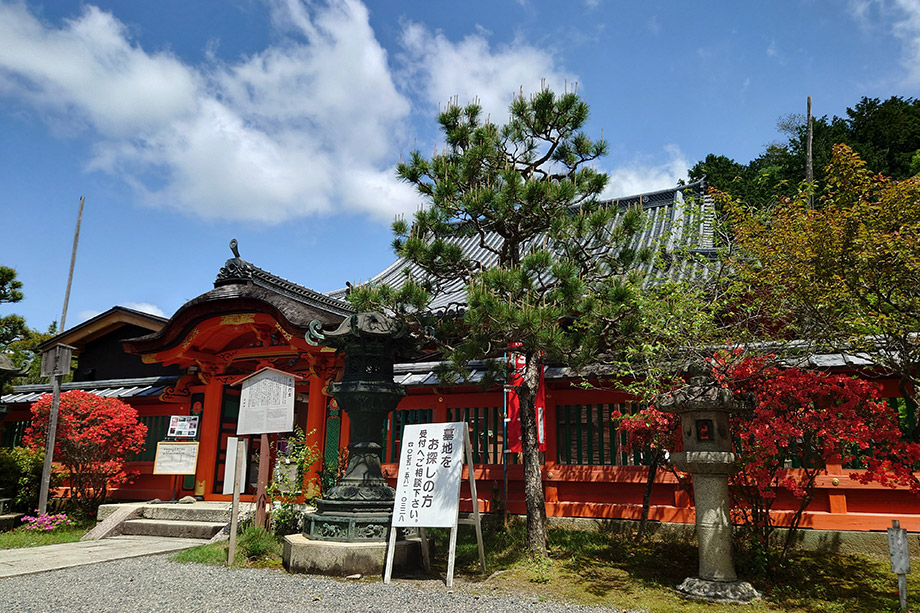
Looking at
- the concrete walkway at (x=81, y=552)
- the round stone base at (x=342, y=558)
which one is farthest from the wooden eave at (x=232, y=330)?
the round stone base at (x=342, y=558)

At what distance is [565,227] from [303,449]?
473cm

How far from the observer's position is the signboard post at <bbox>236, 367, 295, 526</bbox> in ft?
24.5

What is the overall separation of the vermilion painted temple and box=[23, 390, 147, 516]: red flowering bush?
0.90 meters

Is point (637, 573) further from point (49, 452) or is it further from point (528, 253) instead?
point (49, 452)

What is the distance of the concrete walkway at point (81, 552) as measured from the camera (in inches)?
285

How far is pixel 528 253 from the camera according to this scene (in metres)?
7.21

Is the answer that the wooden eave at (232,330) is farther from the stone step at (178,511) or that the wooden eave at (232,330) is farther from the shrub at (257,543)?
the shrub at (257,543)

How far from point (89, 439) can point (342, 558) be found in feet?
22.9

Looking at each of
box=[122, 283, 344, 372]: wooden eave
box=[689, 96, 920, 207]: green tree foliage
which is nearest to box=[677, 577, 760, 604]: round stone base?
box=[122, 283, 344, 372]: wooden eave

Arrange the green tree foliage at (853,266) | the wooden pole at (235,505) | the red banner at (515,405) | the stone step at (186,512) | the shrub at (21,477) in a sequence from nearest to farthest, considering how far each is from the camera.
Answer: the green tree foliage at (853,266) → the wooden pole at (235,505) → the red banner at (515,405) → the stone step at (186,512) → the shrub at (21,477)

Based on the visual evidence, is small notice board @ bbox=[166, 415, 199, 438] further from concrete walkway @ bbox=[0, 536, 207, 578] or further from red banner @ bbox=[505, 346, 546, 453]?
red banner @ bbox=[505, 346, 546, 453]

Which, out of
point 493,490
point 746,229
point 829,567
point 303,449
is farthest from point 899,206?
point 303,449

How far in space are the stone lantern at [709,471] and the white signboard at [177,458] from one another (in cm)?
879

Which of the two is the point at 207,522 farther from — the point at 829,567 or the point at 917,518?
the point at 917,518
